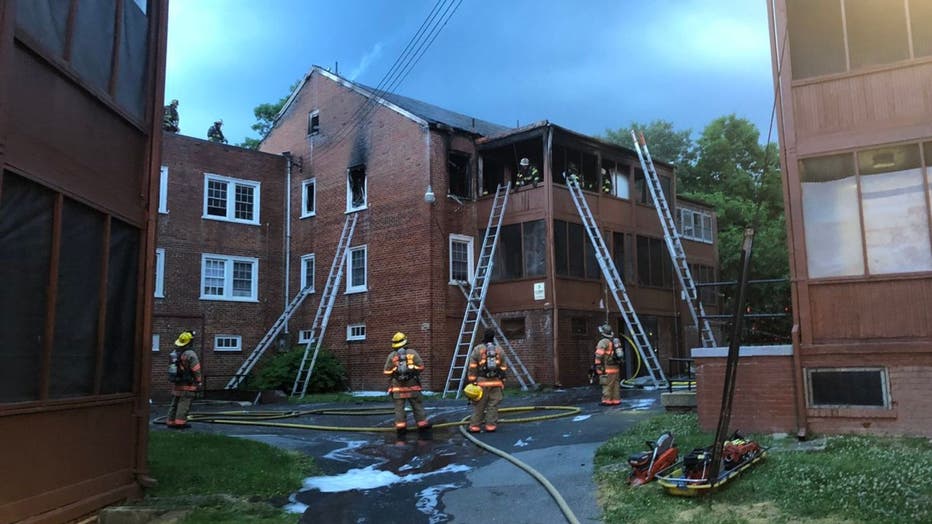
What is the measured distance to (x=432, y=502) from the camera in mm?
7430

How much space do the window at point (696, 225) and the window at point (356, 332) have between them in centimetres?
1267

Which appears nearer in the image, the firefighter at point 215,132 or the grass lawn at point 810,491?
the grass lawn at point 810,491

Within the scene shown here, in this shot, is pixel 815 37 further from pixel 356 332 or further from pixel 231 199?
pixel 231 199

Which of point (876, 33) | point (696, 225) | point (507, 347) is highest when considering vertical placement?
point (696, 225)

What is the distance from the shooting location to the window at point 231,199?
81.9 ft

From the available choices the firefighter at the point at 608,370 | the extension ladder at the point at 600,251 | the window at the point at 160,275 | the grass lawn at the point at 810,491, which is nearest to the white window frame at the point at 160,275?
the window at the point at 160,275

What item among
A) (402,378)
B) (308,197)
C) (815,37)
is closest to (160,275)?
(308,197)

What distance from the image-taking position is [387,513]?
7.04 meters

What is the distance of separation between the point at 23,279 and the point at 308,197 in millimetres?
20793

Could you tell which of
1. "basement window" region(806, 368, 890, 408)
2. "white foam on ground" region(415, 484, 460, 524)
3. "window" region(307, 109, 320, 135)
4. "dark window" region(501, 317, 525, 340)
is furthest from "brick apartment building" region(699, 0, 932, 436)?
"window" region(307, 109, 320, 135)

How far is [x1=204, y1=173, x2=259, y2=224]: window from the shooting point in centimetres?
2495

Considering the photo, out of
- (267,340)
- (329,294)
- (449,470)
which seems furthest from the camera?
(267,340)

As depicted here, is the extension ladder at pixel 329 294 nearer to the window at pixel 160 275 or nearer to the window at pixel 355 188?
the window at pixel 355 188

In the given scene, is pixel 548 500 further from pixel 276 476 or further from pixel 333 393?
pixel 333 393
